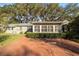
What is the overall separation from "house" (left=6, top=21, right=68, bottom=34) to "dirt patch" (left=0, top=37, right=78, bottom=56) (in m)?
0.24

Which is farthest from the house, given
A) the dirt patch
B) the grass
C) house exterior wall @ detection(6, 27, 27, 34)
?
the dirt patch

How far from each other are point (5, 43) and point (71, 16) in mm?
1503

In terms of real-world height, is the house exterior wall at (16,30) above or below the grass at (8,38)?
above

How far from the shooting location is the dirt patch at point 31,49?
5.32m

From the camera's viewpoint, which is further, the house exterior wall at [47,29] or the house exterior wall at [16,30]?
the house exterior wall at [47,29]

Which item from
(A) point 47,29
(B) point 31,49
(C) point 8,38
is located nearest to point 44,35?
(A) point 47,29

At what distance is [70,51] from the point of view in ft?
17.6

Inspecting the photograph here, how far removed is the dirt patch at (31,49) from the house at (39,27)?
244mm

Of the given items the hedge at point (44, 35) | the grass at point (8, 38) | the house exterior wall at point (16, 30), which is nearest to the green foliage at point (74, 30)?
the hedge at point (44, 35)

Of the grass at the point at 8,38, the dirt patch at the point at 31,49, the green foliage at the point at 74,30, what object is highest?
the green foliage at the point at 74,30

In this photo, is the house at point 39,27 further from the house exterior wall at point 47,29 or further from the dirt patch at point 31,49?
the dirt patch at point 31,49

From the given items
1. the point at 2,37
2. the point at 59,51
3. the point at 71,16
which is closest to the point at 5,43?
the point at 2,37

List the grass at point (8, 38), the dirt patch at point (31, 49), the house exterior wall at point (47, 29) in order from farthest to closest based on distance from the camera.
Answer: the house exterior wall at point (47, 29), the grass at point (8, 38), the dirt patch at point (31, 49)

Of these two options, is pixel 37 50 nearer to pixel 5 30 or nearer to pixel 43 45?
pixel 43 45
